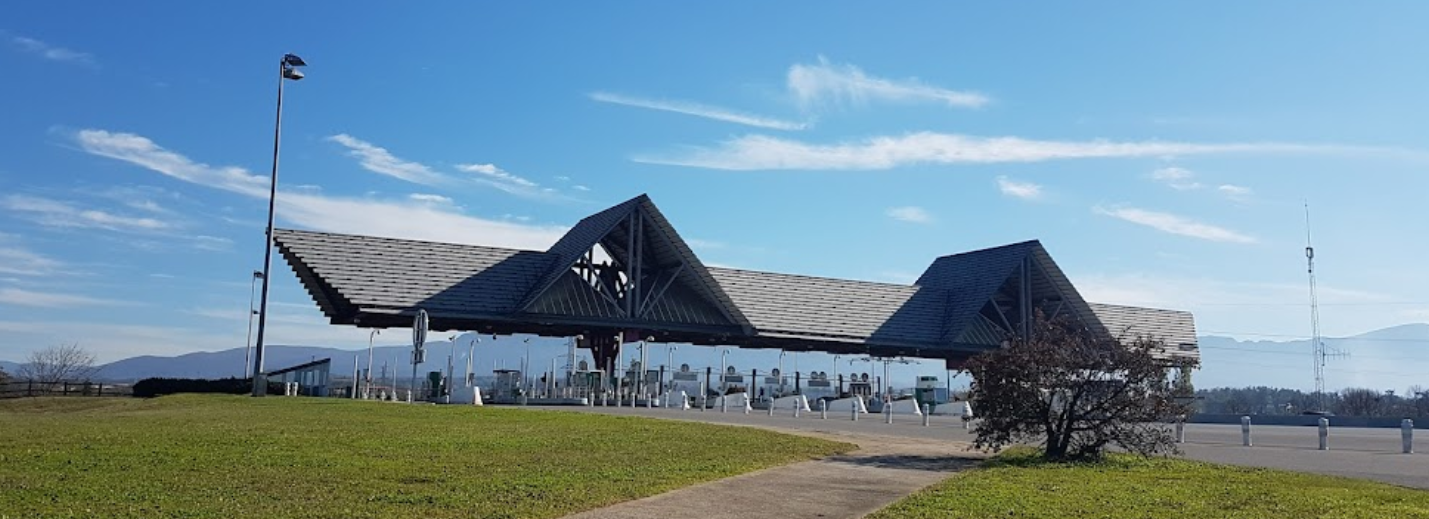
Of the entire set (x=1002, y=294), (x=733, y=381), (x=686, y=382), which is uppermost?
(x=1002, y=294)

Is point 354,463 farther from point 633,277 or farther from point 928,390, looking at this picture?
point 928,390

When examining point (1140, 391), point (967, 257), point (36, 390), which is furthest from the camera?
point (967, 257)

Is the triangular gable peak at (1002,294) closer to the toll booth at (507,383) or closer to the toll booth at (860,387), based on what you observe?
the toll booth at (860,387)

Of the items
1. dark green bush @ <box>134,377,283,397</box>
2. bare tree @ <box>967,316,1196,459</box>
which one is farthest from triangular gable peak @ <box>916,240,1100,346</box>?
bare tree @ <box>967,316,1196,459</box>

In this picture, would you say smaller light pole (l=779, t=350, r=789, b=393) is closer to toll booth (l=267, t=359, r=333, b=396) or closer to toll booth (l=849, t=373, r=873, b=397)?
toll booth (l=849, t=373, r=873, b=397)

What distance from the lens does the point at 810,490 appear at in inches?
589

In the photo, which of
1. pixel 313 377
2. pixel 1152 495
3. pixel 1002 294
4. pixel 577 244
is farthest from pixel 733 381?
pixel 1152 495

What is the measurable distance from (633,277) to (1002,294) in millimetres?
27201

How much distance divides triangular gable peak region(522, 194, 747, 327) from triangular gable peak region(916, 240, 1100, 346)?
621 inches

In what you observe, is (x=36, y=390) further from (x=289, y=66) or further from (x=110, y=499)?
(x=110, y=499)

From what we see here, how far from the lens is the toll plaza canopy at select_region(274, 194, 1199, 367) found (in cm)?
5609

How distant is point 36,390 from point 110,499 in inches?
2169

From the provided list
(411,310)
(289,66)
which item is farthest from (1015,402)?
(411,310)

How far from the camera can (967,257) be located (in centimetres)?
7869
